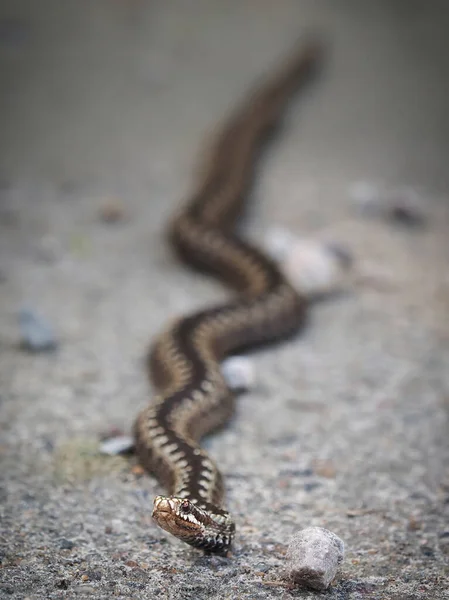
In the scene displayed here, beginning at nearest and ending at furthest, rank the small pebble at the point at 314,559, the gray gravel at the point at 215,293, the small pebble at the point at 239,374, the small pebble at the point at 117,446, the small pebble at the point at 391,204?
the small pebble at the point at 314,559 < the gray gravel at the point at 215,293 < the small pebble at the point at 117,446 < the small pebble at the point at 239,374 < the small pebble at the point at 391,204

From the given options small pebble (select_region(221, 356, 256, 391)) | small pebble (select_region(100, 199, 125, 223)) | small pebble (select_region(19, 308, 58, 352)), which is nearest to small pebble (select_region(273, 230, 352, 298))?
small pebble (select_region(221, 356, 256, 391))

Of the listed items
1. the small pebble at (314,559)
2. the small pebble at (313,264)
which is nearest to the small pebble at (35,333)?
the small pebble at (313,264)

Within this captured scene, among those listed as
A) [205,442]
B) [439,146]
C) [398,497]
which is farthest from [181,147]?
[398,497]

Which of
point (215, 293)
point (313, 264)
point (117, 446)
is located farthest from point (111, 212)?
point (117, 446)

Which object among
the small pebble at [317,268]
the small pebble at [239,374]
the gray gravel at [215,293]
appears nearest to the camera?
the gray gravel at [215,293]

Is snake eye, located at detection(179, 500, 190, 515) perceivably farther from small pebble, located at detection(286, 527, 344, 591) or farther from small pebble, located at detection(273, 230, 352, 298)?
small pebble, located at detection(273, 230, 352, 298)

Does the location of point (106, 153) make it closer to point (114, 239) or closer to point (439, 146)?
point (114, 239)

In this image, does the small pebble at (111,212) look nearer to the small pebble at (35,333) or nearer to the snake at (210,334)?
the snake at (210,334)
